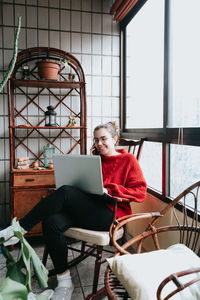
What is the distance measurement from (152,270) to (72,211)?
946mm

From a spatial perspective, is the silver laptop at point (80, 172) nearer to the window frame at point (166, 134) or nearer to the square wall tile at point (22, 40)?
the window frame at point (166, 134)

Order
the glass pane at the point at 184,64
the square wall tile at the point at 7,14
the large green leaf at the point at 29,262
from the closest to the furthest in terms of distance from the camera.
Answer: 1. the large green leaf at the point at 29,262
2. the glass pane at the point at 184,64
3. the square wall tile at the point at 7,14

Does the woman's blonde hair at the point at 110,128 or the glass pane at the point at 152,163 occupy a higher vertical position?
the woman's blonde hair at the point at 110,128

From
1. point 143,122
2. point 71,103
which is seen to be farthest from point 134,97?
point 71,103

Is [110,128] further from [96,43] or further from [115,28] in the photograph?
[115,28]

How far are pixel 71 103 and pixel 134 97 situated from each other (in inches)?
27.9

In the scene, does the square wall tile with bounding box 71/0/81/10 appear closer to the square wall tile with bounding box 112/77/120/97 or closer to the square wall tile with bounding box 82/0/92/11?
the square wall tile with bounding box 82/0/92/11

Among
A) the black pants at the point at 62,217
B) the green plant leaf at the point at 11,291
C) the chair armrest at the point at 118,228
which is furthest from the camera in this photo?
the black pants at the point at 62,217

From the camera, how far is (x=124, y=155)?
219 cm

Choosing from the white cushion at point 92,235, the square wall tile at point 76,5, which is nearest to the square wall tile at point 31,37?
the square wall tile at point 76,5

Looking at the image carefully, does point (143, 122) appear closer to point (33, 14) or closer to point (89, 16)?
point (89, 16)

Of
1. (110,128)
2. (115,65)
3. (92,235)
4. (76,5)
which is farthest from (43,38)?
(92,235)

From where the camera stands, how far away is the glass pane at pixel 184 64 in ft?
5.90

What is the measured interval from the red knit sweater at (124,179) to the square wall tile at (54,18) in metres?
1.70
